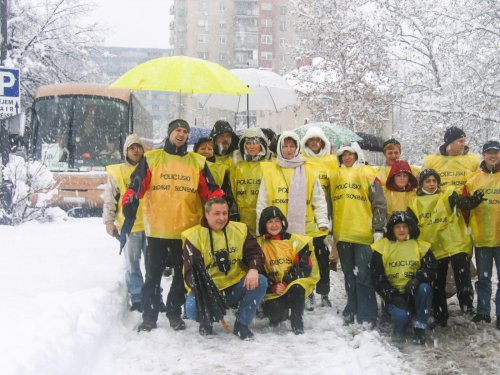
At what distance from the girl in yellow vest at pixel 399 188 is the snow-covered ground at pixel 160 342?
1.33 metres

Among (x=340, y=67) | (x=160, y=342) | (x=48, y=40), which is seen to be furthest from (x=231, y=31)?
(x=160, y=342)

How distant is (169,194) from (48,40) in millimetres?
18517

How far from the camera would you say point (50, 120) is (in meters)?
15.5

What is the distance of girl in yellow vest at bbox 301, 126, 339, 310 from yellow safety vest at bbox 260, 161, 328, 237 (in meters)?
0.33

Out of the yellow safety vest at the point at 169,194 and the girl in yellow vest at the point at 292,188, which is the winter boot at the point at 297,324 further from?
the yellow safety vest at the point at 169,194

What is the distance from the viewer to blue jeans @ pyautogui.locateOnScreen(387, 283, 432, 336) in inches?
214

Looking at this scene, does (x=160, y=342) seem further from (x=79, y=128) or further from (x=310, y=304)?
(x=79, y=128)

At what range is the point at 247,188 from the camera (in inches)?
248

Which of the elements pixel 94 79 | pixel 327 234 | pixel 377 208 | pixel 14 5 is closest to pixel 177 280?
pixel 327 234

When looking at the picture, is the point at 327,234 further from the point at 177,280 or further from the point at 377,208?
the point at 177,280

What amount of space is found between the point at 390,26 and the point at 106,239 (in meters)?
14.7

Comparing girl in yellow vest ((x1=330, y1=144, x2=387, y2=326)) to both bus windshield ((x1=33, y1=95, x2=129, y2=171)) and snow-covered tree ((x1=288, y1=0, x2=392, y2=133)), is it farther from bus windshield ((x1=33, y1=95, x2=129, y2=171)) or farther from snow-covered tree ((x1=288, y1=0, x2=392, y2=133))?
snow-covered tree ((x1=288, y1=0, x2=392, y2=133))

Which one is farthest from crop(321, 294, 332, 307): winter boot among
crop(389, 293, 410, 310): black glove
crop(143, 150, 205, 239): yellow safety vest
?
crop(143, 150, 205, 239): yellow safety vest

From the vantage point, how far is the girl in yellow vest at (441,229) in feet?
19.8
